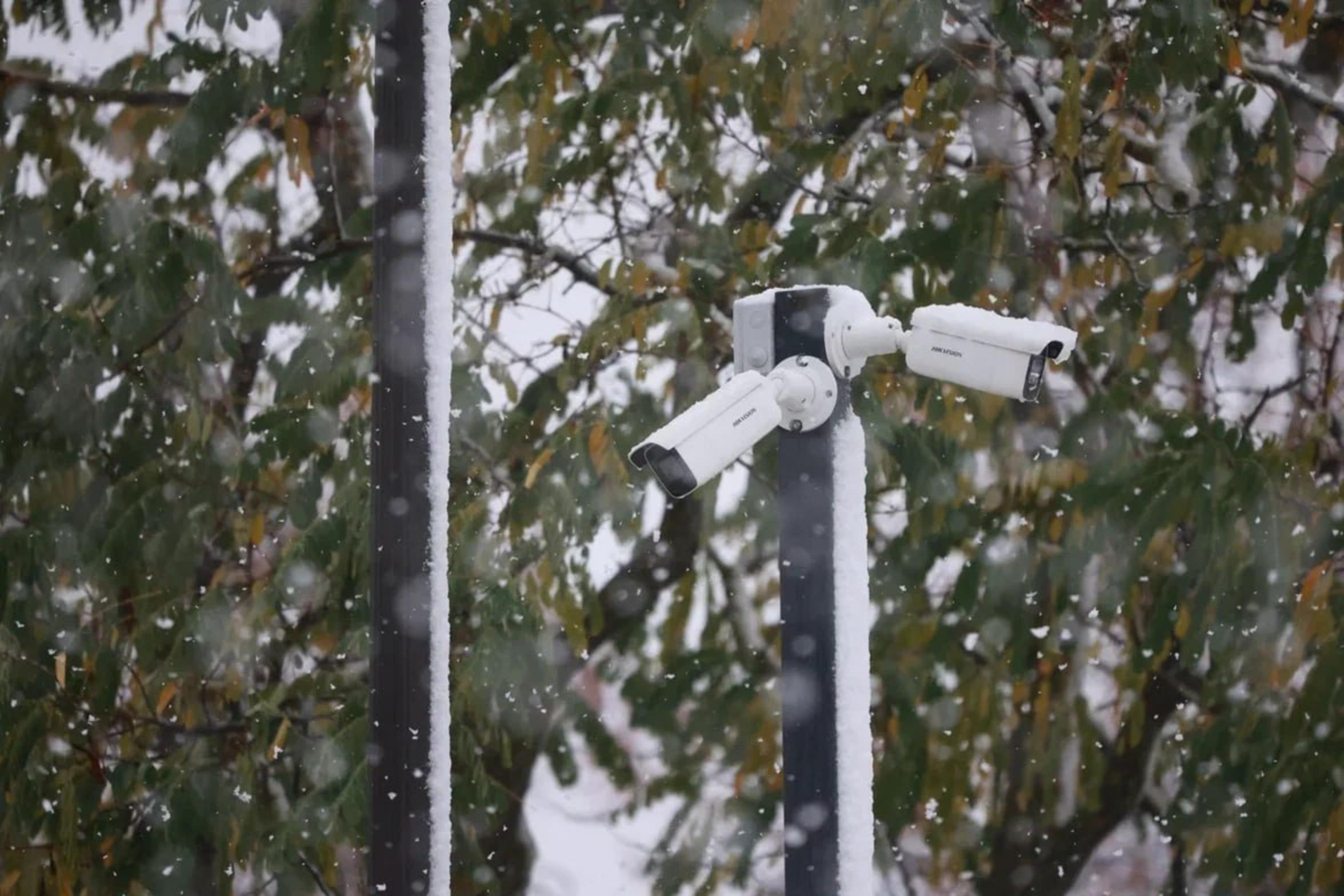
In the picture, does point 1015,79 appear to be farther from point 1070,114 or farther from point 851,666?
point 851,666

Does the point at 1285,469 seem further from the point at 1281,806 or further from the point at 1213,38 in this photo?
the point at 1213,38

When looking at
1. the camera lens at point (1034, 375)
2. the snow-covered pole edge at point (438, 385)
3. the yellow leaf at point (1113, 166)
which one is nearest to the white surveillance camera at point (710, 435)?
the camera lens at point (1034, 375)

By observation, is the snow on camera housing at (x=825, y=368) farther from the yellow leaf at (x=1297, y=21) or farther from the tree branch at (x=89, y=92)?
the tree branch at (x=89, y=92)

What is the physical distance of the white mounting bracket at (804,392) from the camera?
2.58m

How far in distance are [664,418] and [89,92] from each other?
2.64 metres

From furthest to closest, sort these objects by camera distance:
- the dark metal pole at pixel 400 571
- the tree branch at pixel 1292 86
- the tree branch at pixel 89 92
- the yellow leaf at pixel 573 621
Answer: the tree branch at pixel 89 92
the tree branch at pixel 1292 86
the yellow leaf at pixel 573 621
the dark metal pole at pixel 400 571

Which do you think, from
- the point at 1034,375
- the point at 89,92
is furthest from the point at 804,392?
the point at 89,92

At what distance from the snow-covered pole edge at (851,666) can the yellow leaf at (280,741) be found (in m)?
2.67

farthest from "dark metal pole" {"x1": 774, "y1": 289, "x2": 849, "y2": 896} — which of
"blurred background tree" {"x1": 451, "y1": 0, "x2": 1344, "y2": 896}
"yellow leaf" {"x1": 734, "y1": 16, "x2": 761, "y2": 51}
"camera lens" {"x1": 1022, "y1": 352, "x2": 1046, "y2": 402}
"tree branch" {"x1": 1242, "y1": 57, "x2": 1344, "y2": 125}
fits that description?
"tree branch" {"x1": 1242, "y1": 57, "x2": 1344, "y2": 125}

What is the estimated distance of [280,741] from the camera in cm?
480

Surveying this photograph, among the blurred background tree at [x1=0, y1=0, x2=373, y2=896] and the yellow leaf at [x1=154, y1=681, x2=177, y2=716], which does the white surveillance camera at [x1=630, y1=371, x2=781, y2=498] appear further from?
the yellow leaf at [x1=154, y1=681, x2=177, y2=716]

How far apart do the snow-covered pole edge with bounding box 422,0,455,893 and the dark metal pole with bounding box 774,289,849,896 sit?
620 millimetres

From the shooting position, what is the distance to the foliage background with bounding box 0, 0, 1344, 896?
456 cm

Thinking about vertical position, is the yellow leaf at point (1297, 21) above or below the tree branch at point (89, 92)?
below
